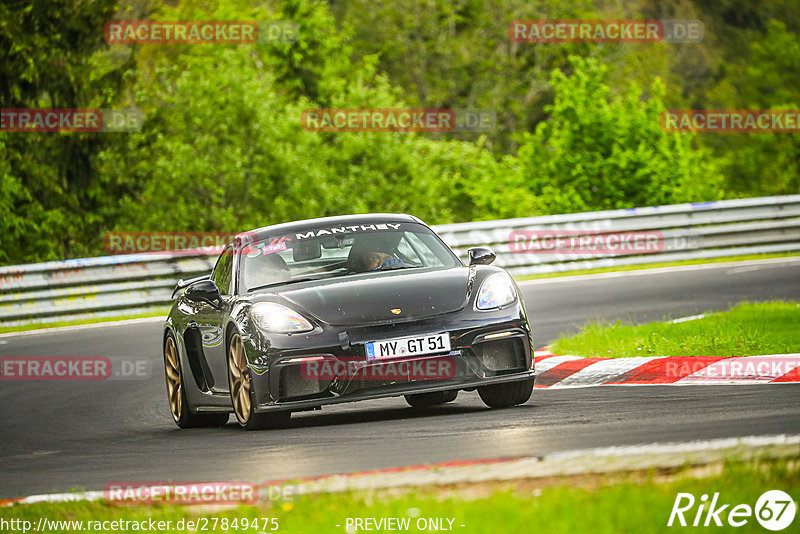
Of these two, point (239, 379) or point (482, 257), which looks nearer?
point (239, 379)

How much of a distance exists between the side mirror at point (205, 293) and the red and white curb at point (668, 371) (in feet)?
8.46

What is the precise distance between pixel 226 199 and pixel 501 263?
16996 millimetres

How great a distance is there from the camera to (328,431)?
807 centimetres

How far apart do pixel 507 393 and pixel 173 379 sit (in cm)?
279

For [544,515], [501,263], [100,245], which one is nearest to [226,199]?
[100,245]

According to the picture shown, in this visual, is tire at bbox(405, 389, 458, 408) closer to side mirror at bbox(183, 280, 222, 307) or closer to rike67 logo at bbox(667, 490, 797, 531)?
side mirror at bbox(183, 280, 222, 307)

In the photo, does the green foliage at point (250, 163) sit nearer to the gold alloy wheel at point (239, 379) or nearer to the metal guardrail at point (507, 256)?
the metal guardrail at point (507, 256)

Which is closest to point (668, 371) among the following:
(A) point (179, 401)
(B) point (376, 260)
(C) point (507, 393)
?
(C) point (507, 393)

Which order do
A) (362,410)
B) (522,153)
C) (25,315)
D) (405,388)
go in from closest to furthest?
(405,388) → (362,410) → (25,315) → (522,153)

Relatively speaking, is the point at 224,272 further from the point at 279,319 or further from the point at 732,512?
the point at 732,512

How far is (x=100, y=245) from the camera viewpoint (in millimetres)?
37062

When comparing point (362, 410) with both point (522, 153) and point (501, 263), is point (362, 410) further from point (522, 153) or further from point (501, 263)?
point (522, 153)

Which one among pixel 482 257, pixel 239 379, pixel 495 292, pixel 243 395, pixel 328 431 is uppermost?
pixel 482 257

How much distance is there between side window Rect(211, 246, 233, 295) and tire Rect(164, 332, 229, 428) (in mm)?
601
